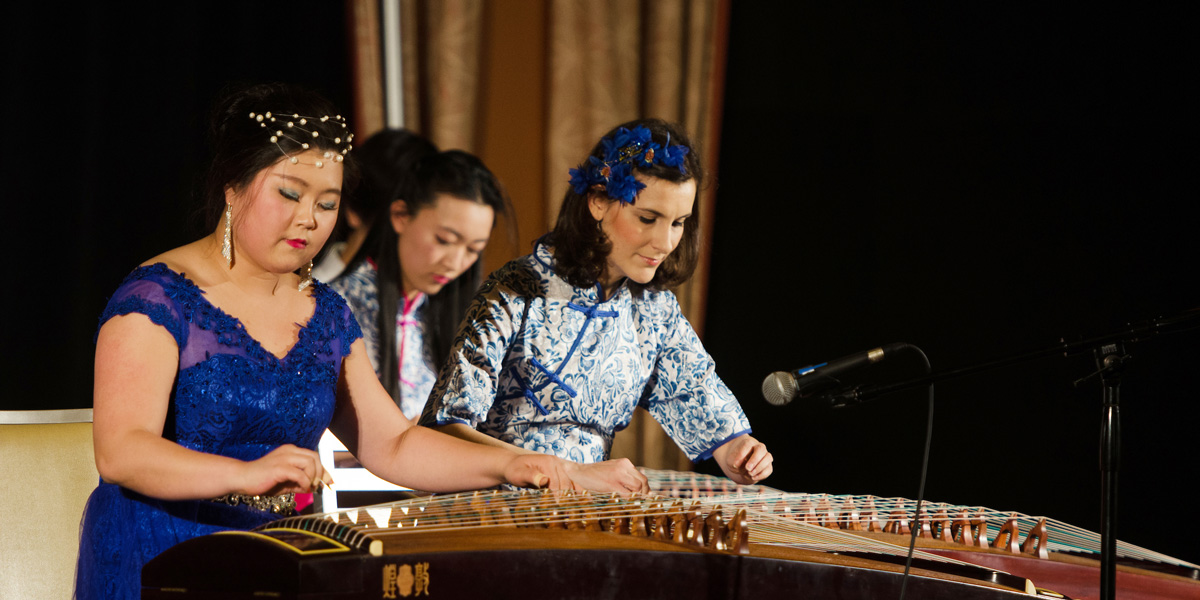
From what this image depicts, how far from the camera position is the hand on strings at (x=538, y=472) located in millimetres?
1587

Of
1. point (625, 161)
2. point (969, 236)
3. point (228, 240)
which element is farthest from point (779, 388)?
point (969, 236)

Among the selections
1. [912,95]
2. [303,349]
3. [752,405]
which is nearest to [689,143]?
[303,349]

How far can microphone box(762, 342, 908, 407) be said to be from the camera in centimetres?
144

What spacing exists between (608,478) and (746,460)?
1.78 ft

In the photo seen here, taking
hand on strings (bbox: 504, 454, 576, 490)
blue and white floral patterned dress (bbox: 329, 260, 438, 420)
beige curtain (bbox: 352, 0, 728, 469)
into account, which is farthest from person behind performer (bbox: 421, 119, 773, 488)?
beige curtain (bbox: 352, 0, 728, 469)

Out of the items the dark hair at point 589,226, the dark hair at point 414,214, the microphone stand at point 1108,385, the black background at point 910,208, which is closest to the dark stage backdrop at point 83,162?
the black background at point 910,208

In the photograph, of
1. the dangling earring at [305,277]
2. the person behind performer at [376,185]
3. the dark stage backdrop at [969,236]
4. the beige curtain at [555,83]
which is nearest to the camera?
the dangling earring at [305,277]

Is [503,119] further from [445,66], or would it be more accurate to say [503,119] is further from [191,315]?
[191,315]

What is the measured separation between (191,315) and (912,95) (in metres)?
2.54

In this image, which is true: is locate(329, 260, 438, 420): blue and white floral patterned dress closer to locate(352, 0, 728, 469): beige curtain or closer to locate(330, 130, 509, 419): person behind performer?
locate(330, 130, 509, 419): person behind performer

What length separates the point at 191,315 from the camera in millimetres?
1489

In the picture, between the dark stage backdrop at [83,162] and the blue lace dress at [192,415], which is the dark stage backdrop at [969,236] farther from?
the blue lace dress at [192,415]

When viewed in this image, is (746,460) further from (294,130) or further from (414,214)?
(414,214)

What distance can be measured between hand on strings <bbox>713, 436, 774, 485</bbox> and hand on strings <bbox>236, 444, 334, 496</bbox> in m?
1.02
